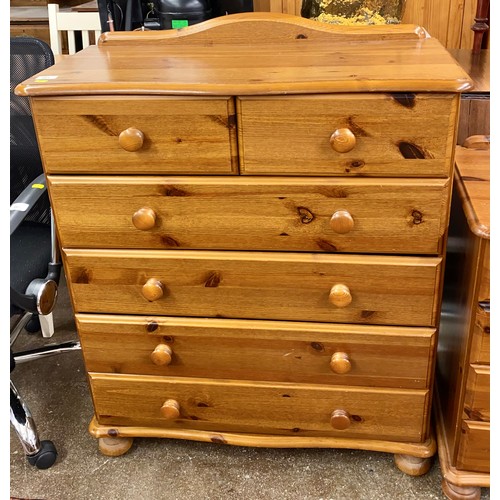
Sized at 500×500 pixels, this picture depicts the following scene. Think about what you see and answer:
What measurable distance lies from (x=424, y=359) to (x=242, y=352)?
41cm

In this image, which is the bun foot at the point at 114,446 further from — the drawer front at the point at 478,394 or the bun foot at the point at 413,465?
the drawer front at the point at 478,394

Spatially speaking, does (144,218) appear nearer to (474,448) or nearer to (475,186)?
(475,186)

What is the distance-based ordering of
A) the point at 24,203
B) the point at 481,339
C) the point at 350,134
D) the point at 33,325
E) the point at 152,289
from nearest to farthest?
the point at 350,134 → the point at 481,339 → the point at 152,289 → the point at 24,203 → the point at 33,325

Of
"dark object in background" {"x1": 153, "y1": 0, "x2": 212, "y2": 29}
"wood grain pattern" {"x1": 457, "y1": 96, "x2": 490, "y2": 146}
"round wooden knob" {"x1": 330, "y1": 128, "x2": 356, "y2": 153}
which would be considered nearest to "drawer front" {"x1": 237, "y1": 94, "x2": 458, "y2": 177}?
"round wooden knob" {"x1": 330, "y1": 128, "x2": 356, "y2": 153}

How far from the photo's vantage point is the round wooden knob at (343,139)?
113cm

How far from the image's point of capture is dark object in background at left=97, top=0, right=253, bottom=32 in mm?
1618

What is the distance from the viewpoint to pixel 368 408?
1.42 meters

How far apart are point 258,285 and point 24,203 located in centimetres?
60

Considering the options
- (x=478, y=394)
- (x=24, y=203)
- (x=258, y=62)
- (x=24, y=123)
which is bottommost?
(x=478, y=394)

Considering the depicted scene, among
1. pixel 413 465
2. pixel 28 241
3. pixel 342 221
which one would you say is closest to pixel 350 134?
pixel 342 221

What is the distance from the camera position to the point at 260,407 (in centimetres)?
147

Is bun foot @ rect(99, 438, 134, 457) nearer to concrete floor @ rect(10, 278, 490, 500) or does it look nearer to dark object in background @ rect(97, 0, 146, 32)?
concrete floor @ rect(10, 278, 490, 500)

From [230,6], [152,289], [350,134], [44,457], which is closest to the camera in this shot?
[350,134]

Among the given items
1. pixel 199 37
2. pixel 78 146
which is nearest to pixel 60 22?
pixel 199 37
